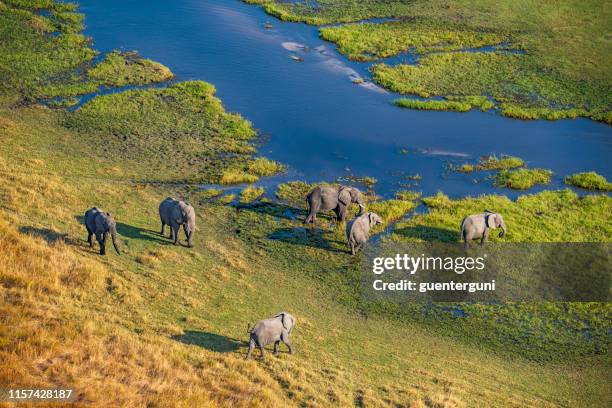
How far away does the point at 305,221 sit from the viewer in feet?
119

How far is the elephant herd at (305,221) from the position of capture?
24.4m

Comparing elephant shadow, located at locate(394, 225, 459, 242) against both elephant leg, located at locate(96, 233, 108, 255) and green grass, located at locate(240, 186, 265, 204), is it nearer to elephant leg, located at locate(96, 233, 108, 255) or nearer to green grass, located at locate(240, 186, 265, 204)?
green grass, located at locate(240, 186, 265, 204)

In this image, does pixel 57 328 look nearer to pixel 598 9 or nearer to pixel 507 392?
pixel 507 392

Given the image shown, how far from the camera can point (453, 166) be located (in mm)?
44156

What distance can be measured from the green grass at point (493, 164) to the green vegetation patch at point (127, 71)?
81.1 ft

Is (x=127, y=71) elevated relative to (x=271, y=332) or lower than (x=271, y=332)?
elevated

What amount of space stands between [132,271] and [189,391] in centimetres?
993

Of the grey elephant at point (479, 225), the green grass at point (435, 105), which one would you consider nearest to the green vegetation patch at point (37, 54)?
the green grass at point (435, 105)

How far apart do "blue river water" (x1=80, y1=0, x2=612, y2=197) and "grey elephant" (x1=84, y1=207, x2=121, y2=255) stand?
14.2 m

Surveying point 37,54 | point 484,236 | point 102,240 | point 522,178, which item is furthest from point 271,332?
point 37,54

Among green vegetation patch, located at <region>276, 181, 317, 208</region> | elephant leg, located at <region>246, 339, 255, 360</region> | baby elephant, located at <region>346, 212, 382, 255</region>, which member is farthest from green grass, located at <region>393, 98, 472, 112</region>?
elephant leg, located at <region>246, 339, 255, 360</region>

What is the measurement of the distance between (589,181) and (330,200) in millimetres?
17646

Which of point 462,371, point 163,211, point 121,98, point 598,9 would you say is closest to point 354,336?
point 462,371

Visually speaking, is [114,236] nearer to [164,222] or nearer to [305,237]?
[164,222]
